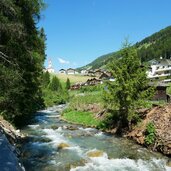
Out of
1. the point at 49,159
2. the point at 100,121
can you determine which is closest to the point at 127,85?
the point at 100,121

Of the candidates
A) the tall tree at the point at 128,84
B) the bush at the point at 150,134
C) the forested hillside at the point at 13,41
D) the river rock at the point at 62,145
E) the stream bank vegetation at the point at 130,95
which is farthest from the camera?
the tall tree at the point at 128,84

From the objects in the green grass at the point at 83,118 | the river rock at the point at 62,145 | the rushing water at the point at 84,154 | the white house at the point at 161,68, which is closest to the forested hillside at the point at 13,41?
the rushing water at the point at 84,154

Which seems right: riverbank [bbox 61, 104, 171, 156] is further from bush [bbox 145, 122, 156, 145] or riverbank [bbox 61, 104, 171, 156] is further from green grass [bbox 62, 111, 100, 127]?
green grass [bbox 62, 111, 100, 127]

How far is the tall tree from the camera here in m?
32.6

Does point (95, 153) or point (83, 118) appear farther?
point (83, 118)

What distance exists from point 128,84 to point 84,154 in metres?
9.90

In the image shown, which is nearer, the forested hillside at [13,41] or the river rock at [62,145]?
the forested hillside at [13,41]

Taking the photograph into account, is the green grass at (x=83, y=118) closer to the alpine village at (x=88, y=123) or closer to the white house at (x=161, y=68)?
the alpine village at (x=88, y=123)

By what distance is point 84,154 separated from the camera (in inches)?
1003

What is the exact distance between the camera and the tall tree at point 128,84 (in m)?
32.6

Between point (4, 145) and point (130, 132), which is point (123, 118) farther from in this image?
point (4, 145)

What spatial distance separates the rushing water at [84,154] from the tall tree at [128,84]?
11.9 feet

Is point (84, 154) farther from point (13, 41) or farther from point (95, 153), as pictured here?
point (13, 41)

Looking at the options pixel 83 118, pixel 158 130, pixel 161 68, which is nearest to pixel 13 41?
pixel 158 130
